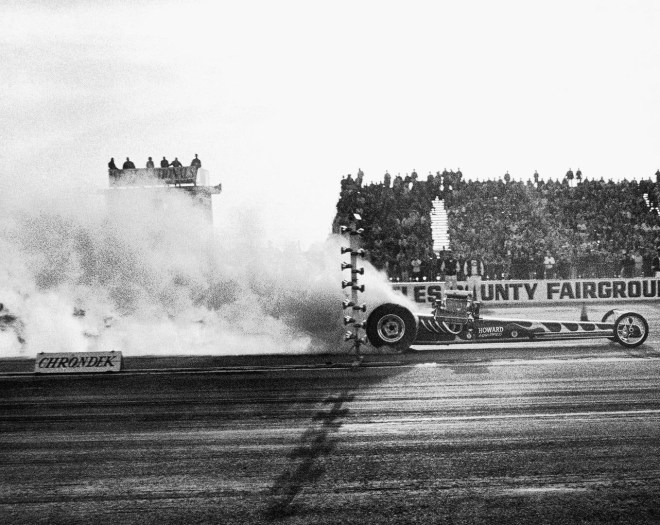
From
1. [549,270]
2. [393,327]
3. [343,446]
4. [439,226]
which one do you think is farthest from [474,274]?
[343,446]

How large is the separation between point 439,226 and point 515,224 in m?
3.84

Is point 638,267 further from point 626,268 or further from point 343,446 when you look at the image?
point 343,446

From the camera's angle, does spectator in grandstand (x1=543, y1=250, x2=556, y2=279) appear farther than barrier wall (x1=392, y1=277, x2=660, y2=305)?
Yes

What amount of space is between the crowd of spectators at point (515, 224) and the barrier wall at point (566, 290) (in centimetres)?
59

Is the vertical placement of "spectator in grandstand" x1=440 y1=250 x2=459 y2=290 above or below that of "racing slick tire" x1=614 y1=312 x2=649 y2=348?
above

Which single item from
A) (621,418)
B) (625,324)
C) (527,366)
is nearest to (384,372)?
(527,366)

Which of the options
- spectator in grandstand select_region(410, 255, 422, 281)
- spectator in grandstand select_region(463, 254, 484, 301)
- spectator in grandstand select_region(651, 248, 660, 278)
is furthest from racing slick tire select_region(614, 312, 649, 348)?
spectator in grandstand select_region(651, 248, 660, 278)

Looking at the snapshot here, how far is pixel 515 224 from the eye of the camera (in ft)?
123

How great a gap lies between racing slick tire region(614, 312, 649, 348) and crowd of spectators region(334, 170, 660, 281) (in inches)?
653

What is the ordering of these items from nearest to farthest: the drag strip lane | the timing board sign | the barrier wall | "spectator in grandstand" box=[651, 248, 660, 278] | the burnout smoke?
the drag strip lane < the timing board sign < the burnout smoke < the barrier wall < "spectator in grandstand" box=[651, 248, 660, 278]

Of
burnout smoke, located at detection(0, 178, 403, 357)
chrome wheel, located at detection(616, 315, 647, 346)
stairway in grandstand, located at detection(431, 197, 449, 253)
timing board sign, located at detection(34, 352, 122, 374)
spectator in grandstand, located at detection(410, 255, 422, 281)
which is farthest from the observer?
stairway in grandstand, located at detection(431, 197, 449, 253)

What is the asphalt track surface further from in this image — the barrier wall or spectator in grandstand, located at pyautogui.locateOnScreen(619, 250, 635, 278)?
spectator in grandstand, located at pyautogui.locateOnScreen(619, 250, 635, 278)

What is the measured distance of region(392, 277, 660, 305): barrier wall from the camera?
33062 millimetres

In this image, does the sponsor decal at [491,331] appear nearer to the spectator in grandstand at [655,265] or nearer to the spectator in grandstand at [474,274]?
the spectator in grandstand at [474,274]
